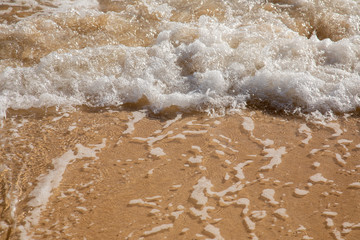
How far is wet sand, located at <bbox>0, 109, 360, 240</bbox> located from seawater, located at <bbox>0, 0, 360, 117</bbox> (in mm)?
188

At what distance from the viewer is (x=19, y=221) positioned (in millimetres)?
1869

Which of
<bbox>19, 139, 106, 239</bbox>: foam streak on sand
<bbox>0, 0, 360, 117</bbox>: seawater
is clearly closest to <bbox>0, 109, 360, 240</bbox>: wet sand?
<bbox>19, 139, 106, 239</bbox>: foam streak on sand

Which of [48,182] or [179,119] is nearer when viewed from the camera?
[48,182]

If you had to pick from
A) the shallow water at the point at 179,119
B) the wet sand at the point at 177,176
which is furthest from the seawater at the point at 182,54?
the wet sand at the point at 177,176

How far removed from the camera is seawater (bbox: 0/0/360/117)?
2777 millimetres

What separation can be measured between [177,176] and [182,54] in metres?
1.30

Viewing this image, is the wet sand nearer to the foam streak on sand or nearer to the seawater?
the foam streak on sand

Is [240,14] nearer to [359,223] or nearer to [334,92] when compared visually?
[334,92]

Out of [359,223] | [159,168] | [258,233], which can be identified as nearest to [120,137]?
[159,168]

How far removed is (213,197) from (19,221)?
98 cm

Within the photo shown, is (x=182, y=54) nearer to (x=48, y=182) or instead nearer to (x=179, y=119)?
(x=179, y=119)

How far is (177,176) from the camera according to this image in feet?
7.07

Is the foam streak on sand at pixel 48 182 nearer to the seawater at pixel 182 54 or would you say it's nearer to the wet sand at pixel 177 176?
the wet sand at pixel 177 176

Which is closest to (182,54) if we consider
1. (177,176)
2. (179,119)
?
(179,119)
